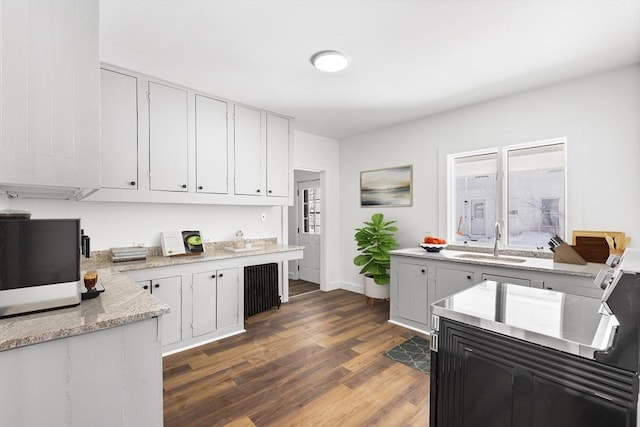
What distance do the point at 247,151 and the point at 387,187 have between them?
7.23ft

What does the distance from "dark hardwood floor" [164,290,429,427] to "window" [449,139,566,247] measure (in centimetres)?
162

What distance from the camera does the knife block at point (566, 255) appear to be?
2.65 meters

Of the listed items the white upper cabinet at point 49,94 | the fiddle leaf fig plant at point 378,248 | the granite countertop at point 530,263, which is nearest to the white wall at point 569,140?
the fiddle leaf fig plant at point 378,248

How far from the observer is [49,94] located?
124 cm

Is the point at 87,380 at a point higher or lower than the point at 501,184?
lower

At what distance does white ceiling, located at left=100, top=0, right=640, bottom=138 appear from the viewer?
6.34ft

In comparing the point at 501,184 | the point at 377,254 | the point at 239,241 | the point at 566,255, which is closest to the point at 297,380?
the point at 239,241

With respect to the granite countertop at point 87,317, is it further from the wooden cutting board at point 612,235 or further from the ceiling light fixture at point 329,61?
the wooden cutting board at point 612,235

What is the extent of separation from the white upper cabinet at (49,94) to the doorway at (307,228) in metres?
4.12

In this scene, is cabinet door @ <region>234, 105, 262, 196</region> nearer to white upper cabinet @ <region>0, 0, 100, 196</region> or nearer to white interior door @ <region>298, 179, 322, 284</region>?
white interior door @ <region>298, 179, 322, 284</region>

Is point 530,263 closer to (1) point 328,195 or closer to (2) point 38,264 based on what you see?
(1) point 328,195

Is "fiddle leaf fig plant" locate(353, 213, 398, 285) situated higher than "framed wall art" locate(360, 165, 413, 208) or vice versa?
"framed wall art" locate(360, 165, 413, 208)

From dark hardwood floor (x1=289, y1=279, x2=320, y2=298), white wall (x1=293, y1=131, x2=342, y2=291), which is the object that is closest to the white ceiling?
white wall (x1=293, y1=131, x2=342, y2=291)

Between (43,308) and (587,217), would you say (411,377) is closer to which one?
(587,217)
